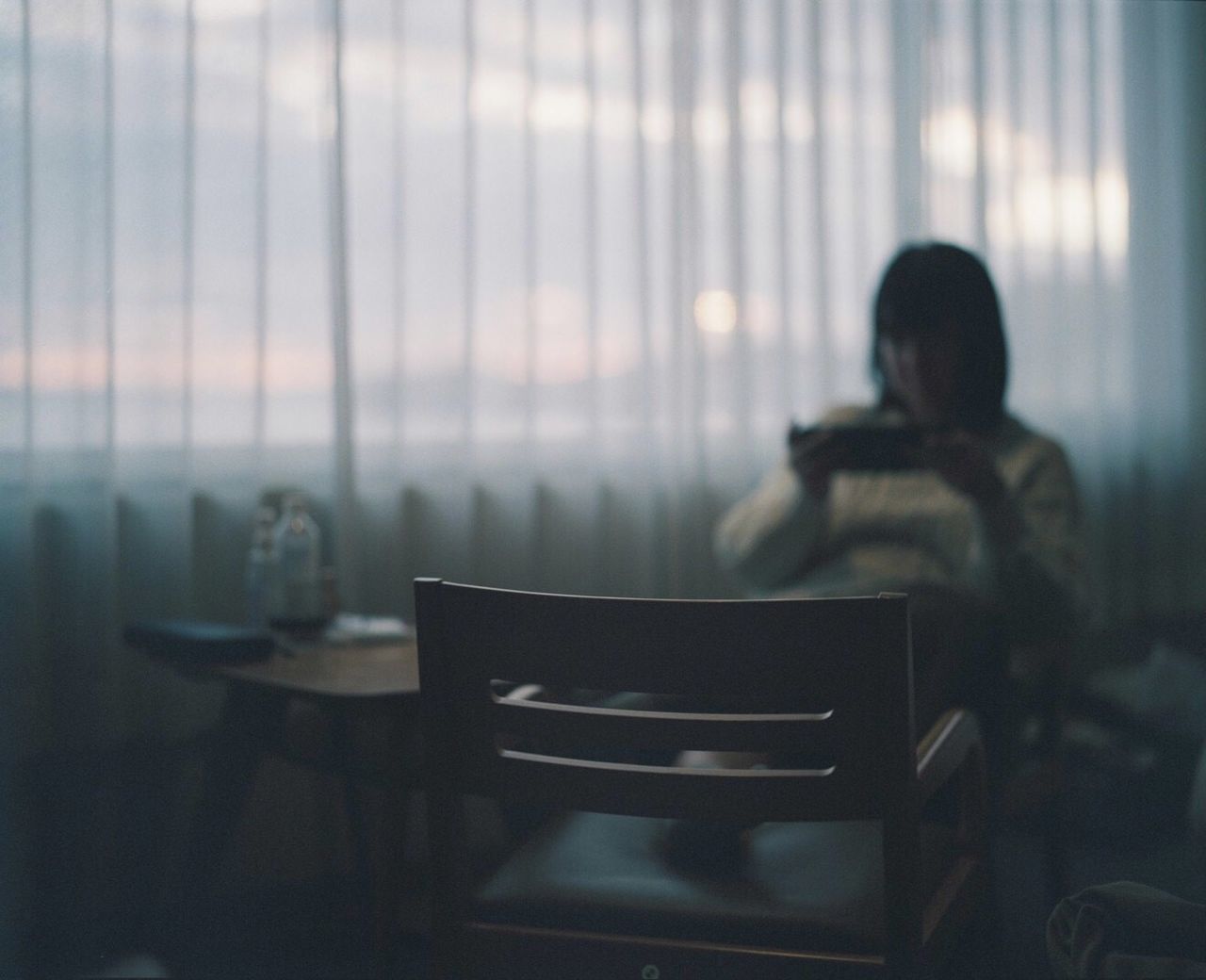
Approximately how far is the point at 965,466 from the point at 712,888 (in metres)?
0.82

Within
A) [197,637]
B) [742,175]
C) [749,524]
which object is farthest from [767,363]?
[197,637]

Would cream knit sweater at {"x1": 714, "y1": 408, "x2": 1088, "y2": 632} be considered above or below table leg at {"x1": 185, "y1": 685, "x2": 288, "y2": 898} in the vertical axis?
above

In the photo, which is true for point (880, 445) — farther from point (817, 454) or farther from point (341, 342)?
point (341, 342)

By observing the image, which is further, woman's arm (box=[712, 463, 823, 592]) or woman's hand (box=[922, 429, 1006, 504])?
woman's arm (box=[712, 463, 823, 592])

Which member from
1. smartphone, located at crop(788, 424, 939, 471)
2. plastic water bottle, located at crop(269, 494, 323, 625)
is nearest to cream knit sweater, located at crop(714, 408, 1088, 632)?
smartphone, located at crop(788, 424, 939, 471)

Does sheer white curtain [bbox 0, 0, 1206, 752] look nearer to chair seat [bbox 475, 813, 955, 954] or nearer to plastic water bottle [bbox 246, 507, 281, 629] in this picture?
plastic water bottle [bbox 246, 507, 281, 629]

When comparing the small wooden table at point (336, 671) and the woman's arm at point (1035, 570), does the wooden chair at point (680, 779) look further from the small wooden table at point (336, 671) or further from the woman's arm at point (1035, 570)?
the woman's arm at point (1035, 570)

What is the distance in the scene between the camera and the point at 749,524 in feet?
5.76

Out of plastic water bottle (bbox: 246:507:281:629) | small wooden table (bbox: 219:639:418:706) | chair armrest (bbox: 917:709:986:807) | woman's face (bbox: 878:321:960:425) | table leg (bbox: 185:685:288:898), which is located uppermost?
woman's face (bbox: 878:321:960:425)

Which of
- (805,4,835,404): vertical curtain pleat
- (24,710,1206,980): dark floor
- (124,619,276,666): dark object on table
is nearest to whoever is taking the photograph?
(124,619,276,666): dark object on table

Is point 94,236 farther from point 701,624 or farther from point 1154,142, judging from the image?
point 1154,142

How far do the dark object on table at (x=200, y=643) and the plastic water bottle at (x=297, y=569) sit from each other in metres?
0.14

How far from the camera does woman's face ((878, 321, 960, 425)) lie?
172 cm

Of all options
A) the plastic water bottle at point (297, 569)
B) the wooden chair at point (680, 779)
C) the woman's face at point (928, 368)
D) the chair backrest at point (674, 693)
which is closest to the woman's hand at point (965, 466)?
the woman's face at point (928, 368)
